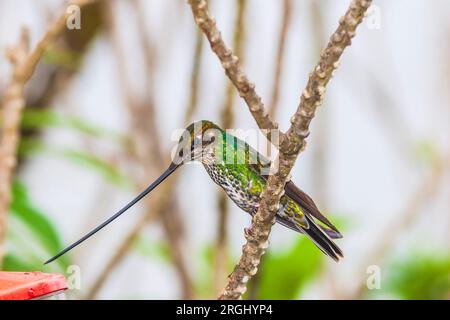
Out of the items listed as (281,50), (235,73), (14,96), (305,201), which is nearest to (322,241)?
(305,201)

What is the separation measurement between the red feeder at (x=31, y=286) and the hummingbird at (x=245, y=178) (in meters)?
0.08

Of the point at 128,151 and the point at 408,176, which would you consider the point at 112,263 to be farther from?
the point at 408,176

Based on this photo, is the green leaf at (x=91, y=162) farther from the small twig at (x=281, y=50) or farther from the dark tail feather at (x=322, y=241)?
the dark tail feather at (x=322, y=241)

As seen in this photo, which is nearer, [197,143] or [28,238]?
[197,143]

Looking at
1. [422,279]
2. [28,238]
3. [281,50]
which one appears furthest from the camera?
[422,279]

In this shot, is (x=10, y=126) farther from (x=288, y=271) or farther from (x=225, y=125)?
(x=288, y=271)

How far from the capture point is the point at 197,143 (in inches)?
18.9

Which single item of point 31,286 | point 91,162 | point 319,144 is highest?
point 319,144

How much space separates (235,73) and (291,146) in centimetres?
5

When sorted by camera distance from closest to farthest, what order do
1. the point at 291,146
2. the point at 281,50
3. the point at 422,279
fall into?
the point at 291,146 < the point at 281,50 < the point at 422,279

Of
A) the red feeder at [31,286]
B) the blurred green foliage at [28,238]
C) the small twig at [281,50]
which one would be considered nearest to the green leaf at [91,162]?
the blurred green foliage at [28,238]

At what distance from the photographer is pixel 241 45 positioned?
99cm

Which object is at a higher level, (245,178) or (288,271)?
(288,271)

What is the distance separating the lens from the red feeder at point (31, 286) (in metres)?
0.47
